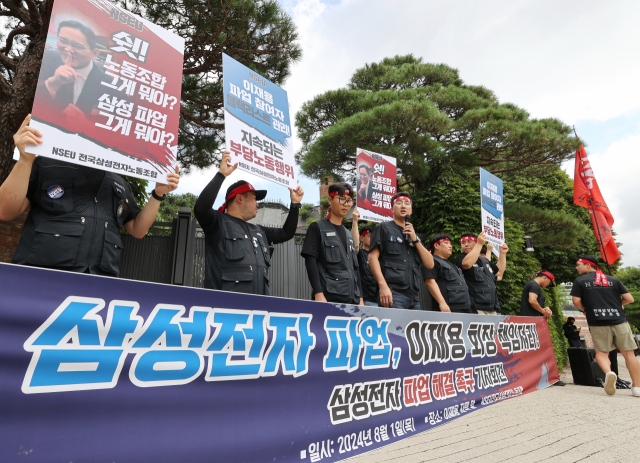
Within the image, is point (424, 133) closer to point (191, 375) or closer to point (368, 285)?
point (368, 285)

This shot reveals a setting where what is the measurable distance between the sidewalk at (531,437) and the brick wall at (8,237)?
450cm

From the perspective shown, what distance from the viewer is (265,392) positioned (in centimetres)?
171

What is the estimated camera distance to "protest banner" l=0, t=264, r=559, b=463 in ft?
3.85

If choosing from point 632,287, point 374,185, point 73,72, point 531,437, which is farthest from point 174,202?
point 632,287

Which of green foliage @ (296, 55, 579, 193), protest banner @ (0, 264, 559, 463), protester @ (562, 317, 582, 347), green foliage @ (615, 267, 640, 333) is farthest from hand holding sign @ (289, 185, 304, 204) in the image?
green foliage @ (615, 267, 640, 333)

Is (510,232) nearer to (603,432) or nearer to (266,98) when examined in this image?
(603,432)

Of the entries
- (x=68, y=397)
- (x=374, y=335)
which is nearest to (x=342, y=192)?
(x=374, y=335)

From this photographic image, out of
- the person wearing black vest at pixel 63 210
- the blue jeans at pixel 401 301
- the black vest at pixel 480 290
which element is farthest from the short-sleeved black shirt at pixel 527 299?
the person wearing black vest at pixel 63 210

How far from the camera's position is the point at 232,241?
2.54 meters

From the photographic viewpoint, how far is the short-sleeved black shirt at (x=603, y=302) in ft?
14.9

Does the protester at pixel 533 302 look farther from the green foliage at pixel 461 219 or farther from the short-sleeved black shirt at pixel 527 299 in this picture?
the green foliage at pixel 461 219

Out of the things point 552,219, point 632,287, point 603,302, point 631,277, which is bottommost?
point 603,302

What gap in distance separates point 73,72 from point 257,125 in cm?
125

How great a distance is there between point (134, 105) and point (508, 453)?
9.57ft
